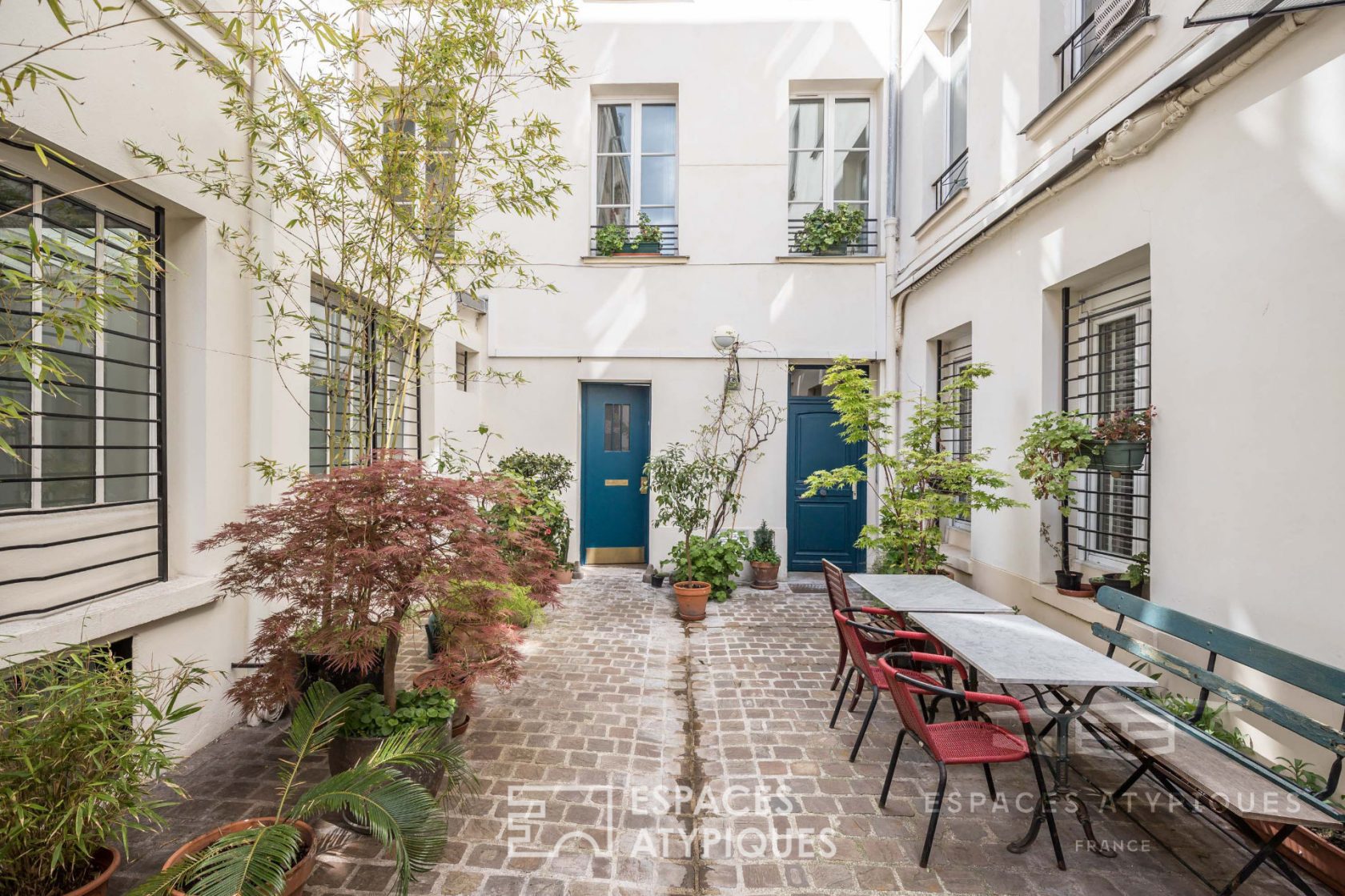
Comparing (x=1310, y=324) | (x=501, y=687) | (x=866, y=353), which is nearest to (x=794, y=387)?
(x=866, y=353)

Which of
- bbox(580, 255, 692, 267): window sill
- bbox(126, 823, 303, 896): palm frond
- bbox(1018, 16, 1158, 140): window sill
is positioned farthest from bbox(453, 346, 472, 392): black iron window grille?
bbox(1018, 16, 1158, 140): window sill

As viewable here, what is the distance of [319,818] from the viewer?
2.54 m

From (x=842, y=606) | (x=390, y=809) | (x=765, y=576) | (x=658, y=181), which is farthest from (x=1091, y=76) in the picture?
(x=390, y=809)

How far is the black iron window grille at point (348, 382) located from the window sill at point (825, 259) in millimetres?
4388

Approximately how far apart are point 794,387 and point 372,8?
17.4 feet

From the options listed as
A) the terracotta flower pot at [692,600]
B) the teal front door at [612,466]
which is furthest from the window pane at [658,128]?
the terracotta flower pot at [692,600]

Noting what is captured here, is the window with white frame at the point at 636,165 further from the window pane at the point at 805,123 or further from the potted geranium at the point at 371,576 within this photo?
the potted geranium at the point at 371,576

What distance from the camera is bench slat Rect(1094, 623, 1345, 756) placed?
6.78ft

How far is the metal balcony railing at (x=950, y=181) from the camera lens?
5.42 meters

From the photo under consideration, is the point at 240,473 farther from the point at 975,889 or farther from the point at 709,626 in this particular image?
the point at 975,889

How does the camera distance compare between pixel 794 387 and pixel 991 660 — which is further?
pixel 794 387

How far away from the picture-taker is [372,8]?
332 cm

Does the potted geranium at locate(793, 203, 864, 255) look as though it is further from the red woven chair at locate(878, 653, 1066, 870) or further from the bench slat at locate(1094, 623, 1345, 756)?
the red woven chair at locate(878, 653, 1066, 870)

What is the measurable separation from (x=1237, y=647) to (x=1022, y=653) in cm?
87
